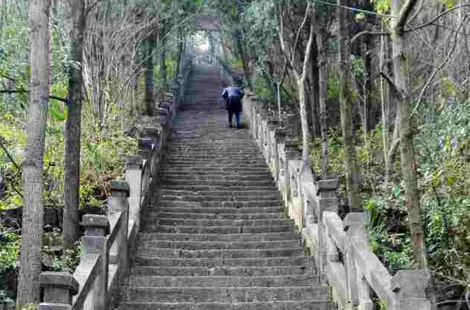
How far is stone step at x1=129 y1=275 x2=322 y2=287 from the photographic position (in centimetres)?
856

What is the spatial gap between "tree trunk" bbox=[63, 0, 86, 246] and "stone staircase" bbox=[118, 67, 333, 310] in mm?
1123

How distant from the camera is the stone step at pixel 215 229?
10.6m

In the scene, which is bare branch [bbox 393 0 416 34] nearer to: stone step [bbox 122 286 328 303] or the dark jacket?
stone step [bbox 122 286 328 303]

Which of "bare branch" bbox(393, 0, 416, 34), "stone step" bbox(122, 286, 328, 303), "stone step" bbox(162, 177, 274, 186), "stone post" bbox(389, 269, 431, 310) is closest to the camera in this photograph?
"stone post" bbox(389, 269, 431, 310)

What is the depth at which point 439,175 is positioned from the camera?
27.4 ft

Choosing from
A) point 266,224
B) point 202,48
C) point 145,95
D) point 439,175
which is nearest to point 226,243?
point 266,224

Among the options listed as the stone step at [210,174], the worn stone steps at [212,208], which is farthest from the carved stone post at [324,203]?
the stone step at [210,174]

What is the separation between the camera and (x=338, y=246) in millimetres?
7652

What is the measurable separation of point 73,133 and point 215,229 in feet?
9.63

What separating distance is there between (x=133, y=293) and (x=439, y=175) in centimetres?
439

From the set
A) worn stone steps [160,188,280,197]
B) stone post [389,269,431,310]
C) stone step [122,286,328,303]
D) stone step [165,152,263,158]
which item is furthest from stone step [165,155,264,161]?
stone post [389,269,431,310]

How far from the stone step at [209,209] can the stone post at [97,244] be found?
416cm

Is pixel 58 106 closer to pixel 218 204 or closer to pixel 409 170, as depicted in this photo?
pixel 218 204

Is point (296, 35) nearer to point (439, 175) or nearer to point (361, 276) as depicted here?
point (439, 175)
